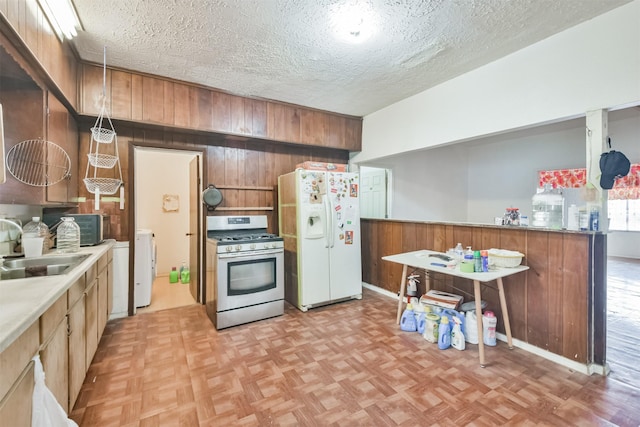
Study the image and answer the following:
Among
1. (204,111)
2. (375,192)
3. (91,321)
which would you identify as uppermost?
(204,111)

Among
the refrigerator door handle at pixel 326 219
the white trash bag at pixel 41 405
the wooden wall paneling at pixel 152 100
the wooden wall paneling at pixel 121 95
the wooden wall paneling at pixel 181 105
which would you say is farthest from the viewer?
the refrigerator door handle at pixel 326 219

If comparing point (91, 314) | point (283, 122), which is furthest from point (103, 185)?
point (283, 122)

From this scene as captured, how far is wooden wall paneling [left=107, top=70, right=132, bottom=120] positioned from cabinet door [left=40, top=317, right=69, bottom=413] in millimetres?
2121

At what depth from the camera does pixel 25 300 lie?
1162mm

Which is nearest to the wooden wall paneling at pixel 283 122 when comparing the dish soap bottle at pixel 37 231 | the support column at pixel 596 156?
the dish soap bottle at pixel 37 231

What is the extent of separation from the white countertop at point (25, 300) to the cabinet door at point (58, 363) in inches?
8.3

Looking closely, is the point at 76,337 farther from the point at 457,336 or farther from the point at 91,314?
the point at 457,336

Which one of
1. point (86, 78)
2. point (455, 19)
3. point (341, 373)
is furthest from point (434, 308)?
point (86, 78)

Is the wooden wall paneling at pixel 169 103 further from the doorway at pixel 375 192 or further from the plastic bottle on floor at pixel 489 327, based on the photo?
the plastic bottle on floor at pixel 489 327

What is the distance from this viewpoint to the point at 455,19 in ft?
6.87

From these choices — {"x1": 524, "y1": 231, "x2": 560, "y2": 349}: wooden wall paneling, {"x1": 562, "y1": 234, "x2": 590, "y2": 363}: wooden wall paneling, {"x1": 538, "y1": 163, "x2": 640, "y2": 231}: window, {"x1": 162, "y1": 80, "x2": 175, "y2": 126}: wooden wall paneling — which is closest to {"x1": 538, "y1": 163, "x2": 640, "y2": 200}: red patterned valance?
{"x1": 538, "y1": 163, "x2": 640, "y2": 231}: window

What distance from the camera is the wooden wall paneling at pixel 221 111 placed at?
3.26 metres

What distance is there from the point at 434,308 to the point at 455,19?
8.04 feet

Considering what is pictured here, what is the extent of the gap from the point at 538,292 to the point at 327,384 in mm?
1920
